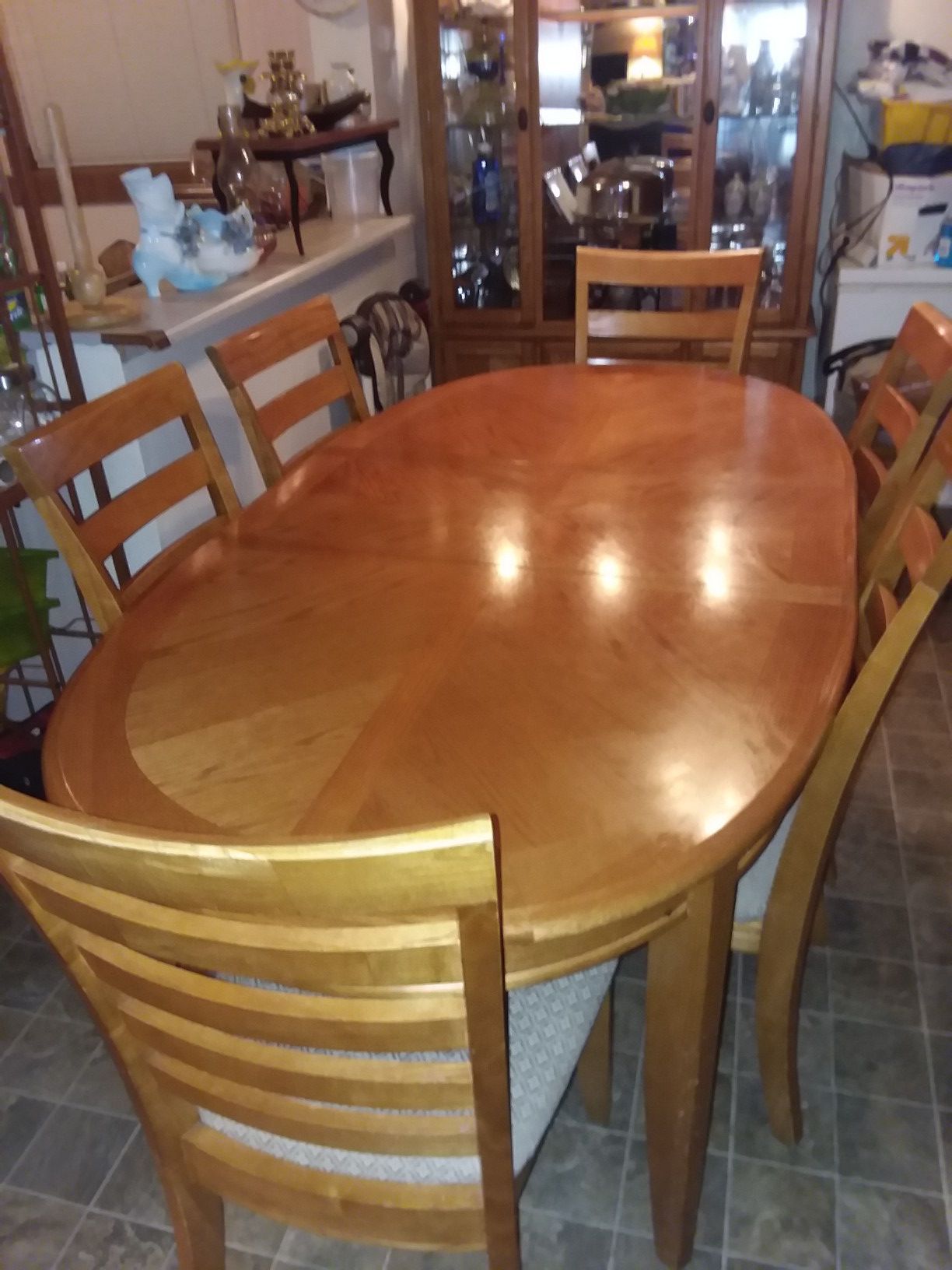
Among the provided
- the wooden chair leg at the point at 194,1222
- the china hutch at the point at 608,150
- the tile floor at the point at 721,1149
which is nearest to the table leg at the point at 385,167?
→ the china hutch at the point at 608,150

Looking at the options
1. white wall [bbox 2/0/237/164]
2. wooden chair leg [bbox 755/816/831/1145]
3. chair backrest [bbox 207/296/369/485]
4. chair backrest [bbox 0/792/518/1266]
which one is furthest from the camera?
white wall [bbox 2/0/237/164]

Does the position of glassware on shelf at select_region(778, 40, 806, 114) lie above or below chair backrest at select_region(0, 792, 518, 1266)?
above

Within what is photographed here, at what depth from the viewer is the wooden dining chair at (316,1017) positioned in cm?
61

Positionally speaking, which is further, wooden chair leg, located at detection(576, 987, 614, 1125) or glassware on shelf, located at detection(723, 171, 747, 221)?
glassware on shelf, located at detection(723, 171, 747, 221)

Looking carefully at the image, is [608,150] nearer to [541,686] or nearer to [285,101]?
[285,101]

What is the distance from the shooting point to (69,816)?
637mm

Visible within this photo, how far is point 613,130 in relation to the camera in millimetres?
3244

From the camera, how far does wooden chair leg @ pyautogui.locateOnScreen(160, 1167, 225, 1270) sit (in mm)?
1040

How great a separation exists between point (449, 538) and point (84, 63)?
11.6 feet

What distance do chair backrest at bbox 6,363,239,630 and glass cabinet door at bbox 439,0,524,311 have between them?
203cm

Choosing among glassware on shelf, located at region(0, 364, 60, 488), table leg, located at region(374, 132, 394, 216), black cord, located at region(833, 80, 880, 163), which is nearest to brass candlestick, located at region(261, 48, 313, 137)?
table leg, located at region(374, 132, 394, 216)

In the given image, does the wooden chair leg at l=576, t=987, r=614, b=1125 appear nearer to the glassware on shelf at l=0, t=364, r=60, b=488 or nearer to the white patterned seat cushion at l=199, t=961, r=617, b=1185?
the white patterned seat cushion at l=199, t=961, r=617, b=1185

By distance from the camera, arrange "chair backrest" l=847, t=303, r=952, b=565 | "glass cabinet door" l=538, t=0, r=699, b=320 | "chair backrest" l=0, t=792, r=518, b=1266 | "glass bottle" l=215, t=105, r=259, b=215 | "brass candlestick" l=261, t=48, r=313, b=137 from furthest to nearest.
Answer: "glass cabinet door" l=538, t=0, r=699, b=320
"brass candlestick" l=261, t=48, r=313, b=137
"glass bottle" l=215, t=105, r=259, b=215
"chair backrest" l=847, t=303, r=952, b=565
"chair backrest" l=0, t=792, r=518, b=1266

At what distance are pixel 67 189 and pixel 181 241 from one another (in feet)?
0.98
